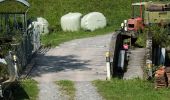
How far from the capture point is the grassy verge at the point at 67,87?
17062 mm

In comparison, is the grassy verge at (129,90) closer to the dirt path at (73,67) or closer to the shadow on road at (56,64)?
the dirt path at (73,67)

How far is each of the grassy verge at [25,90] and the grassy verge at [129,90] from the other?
205 cm

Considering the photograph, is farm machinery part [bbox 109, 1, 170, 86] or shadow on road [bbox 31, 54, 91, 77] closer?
shadow on road [bbox 31, 54, 91, 77]

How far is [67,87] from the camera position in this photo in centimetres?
1806

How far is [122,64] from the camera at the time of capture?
22.6 m

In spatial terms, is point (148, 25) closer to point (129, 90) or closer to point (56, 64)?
point (56, 64)

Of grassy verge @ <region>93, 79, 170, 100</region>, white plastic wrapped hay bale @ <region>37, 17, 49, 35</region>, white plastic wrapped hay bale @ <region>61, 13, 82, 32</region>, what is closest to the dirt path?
grassy verge @ <region>93, 79, 170, 100</region>

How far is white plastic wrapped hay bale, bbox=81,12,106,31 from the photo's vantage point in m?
35.2

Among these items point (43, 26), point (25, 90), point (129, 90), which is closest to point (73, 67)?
point (25, 90)

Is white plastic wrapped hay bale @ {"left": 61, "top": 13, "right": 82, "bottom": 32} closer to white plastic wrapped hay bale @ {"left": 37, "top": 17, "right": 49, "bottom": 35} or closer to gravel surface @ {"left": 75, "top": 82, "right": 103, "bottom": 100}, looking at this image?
white plastic wrapped hay bale @ {"left": 37, "top": 17, "right": 49, "bottom": 35}

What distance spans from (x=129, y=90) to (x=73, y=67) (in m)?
4.93

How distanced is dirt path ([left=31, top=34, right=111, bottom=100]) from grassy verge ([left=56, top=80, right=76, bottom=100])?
0.16 metres

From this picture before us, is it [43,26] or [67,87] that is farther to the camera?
[43,26]

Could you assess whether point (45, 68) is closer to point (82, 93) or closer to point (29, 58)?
point (29, 58)
